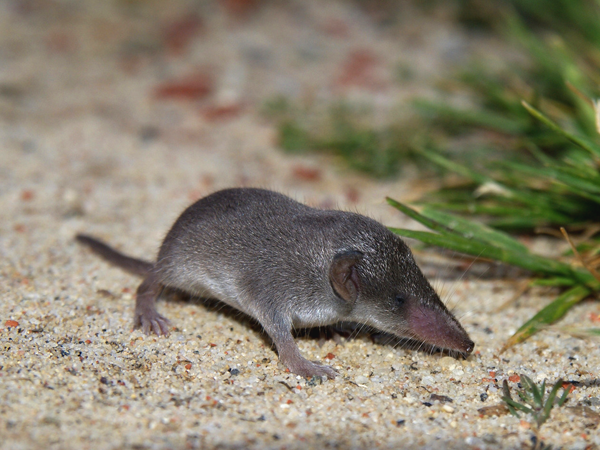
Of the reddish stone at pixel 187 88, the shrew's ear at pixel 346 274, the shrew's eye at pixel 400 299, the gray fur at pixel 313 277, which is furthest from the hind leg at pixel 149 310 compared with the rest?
the reddish stone at pixel 187 88

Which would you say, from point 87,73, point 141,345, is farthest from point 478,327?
point 87,73

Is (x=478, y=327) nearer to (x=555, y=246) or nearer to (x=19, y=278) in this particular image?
(x=555, y=246)

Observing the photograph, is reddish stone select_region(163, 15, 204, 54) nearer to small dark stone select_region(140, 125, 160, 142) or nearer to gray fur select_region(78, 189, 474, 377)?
small dark stone select_region(140, 125, 160, 142)

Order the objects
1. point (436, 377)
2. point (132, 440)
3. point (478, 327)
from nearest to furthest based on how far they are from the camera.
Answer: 1. point (132, 440)
2. point (436, 377)
3. point (478, 327)

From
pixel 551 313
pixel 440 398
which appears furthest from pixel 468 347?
pixel 551 313

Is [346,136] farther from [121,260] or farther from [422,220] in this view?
[121,260]

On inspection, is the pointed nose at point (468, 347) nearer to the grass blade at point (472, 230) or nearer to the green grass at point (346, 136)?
the grass blade at point (472, 230)
